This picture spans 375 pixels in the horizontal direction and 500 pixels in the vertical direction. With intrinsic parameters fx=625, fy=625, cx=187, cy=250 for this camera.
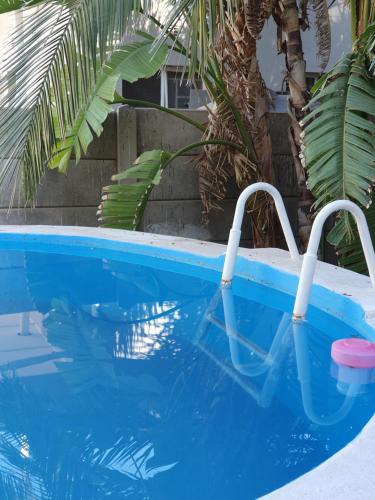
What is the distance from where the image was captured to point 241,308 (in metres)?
3.75

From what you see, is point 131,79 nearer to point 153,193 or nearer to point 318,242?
point 153,193

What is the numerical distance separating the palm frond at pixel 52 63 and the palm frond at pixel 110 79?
125 centimetres

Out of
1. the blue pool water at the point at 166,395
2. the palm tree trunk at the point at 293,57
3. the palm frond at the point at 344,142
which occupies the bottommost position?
the blue pool water at the point at 166,395

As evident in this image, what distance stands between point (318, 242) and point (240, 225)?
2.50 ft

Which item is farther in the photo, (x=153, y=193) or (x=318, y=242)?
(x=153, y=193)

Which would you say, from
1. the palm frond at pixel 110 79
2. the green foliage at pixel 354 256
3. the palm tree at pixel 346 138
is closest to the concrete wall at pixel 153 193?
the palm frond at pixel 110 79

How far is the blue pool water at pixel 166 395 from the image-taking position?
183cm

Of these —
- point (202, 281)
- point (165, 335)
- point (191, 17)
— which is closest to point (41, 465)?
point (165, 335)

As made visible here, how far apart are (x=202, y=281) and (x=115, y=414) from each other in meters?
2.26

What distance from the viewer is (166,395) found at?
2455 millimetres

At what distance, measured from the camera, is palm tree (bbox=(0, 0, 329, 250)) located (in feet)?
10.9

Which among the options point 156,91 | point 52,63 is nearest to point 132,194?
point 52,63

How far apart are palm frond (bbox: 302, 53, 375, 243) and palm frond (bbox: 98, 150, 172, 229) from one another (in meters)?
1.77

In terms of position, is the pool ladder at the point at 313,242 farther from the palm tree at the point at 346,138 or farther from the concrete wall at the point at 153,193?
the concrete wall at the point at 153,193
